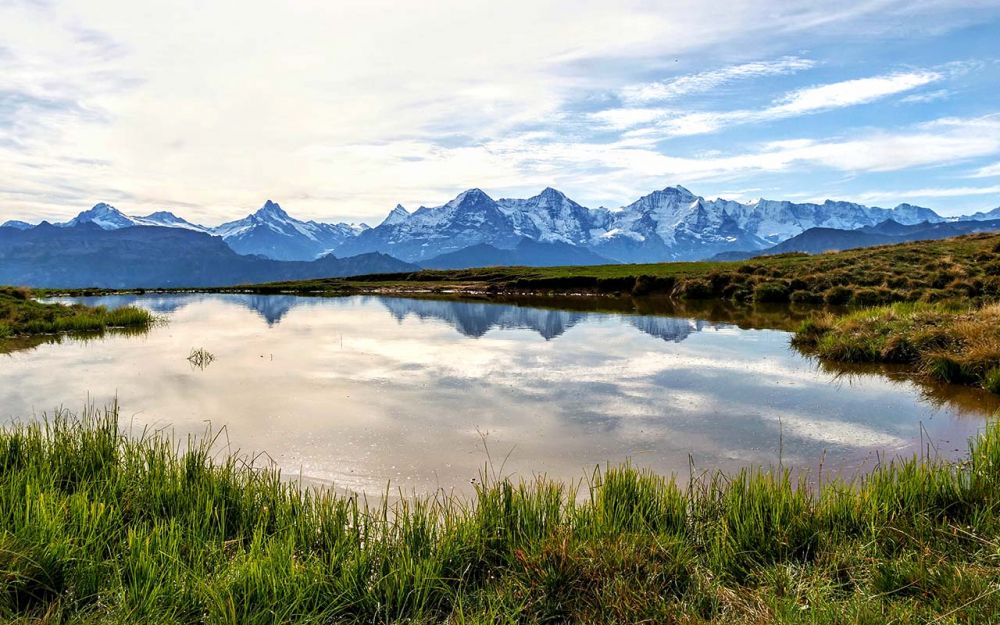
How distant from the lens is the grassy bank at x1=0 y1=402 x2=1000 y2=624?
19.3ft

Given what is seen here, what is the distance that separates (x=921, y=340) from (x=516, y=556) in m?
21.3

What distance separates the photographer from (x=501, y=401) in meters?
17.6

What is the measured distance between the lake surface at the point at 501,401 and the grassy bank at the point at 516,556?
10.1 ft

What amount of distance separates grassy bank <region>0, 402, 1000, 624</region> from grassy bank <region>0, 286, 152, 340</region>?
33301mm

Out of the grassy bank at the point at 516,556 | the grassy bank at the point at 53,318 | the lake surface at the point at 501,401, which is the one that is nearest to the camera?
the grassy bank at the point at 516,556

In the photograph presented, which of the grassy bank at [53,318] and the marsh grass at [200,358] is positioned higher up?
the grassy bank at [53,318]

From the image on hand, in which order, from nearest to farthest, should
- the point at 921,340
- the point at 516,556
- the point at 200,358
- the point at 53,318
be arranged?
the point at 516,556 < the point at 921,340 < the point at 200,358 < the point at 53,318

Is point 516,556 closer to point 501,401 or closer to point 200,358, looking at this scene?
point 501,401

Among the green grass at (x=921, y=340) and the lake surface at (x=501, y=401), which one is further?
the green grass at (x=921, y=340)

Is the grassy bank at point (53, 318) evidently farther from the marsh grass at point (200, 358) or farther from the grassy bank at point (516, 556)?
the grassy bank at point (516, 556)

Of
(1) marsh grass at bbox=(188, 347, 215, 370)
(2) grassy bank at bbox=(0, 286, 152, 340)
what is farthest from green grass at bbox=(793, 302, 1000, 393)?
(2) grassy bank at bbox=(0, 286, 152, 340)

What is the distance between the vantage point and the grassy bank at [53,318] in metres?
34.2

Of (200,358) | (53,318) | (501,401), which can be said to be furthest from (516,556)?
(53,318)

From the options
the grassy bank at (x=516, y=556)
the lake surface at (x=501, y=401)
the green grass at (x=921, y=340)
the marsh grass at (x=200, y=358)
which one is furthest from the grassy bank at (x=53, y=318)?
the green grass at (x=921, y=340)
